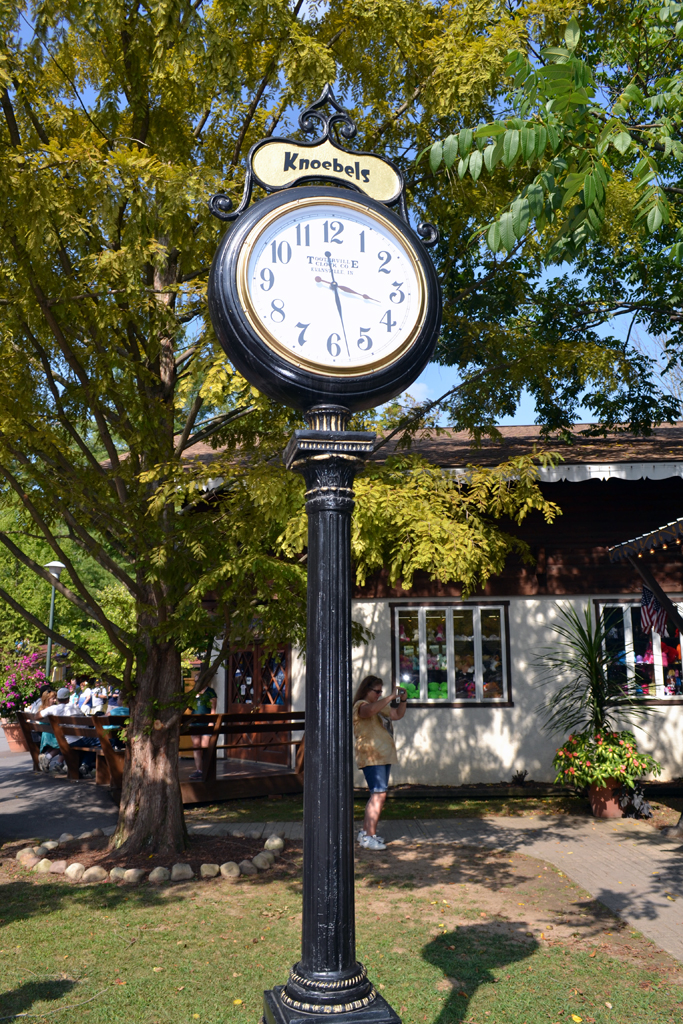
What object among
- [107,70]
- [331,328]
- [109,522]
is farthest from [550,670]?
[331,328]

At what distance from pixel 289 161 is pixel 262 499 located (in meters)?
3.37

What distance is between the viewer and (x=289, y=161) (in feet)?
9.43

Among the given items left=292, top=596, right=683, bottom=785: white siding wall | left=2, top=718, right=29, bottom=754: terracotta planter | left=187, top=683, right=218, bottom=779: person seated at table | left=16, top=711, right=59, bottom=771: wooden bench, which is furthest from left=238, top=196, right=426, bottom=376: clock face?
left=2, top=718, right=29, bottom=754: terracotta planter

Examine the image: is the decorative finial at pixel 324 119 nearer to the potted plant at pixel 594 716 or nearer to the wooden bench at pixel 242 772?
the wooden bench at pixel 242 772

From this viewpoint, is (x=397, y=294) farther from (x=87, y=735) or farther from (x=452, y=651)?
(x=87, y=735)

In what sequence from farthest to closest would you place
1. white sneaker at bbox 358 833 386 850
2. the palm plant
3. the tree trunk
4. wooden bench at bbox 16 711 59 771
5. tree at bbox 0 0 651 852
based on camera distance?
wooden bench at bbox 16 711 59 771
the palm plant
white sneaker at bbox 358 833 386 850
the tree trunk
tree at bbox 0 0 651 852

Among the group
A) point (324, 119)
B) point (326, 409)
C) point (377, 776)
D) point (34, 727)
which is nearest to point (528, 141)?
point (324, 119)

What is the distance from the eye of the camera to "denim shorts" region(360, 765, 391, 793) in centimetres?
859

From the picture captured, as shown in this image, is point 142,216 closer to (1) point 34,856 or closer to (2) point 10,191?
(2) point 10,191

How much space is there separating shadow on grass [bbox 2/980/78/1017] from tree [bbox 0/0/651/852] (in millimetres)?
2914

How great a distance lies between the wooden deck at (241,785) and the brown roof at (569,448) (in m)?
5.13

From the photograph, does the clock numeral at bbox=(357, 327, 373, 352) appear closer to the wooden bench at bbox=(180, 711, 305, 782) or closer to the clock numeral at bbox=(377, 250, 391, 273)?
the clock numeral at bbox=(377, 250, 391, 273)

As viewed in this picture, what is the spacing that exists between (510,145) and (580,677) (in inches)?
363

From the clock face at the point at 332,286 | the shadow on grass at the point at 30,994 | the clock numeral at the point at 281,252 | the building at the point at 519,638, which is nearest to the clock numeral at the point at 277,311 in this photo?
the clock face at the point at 332,286
